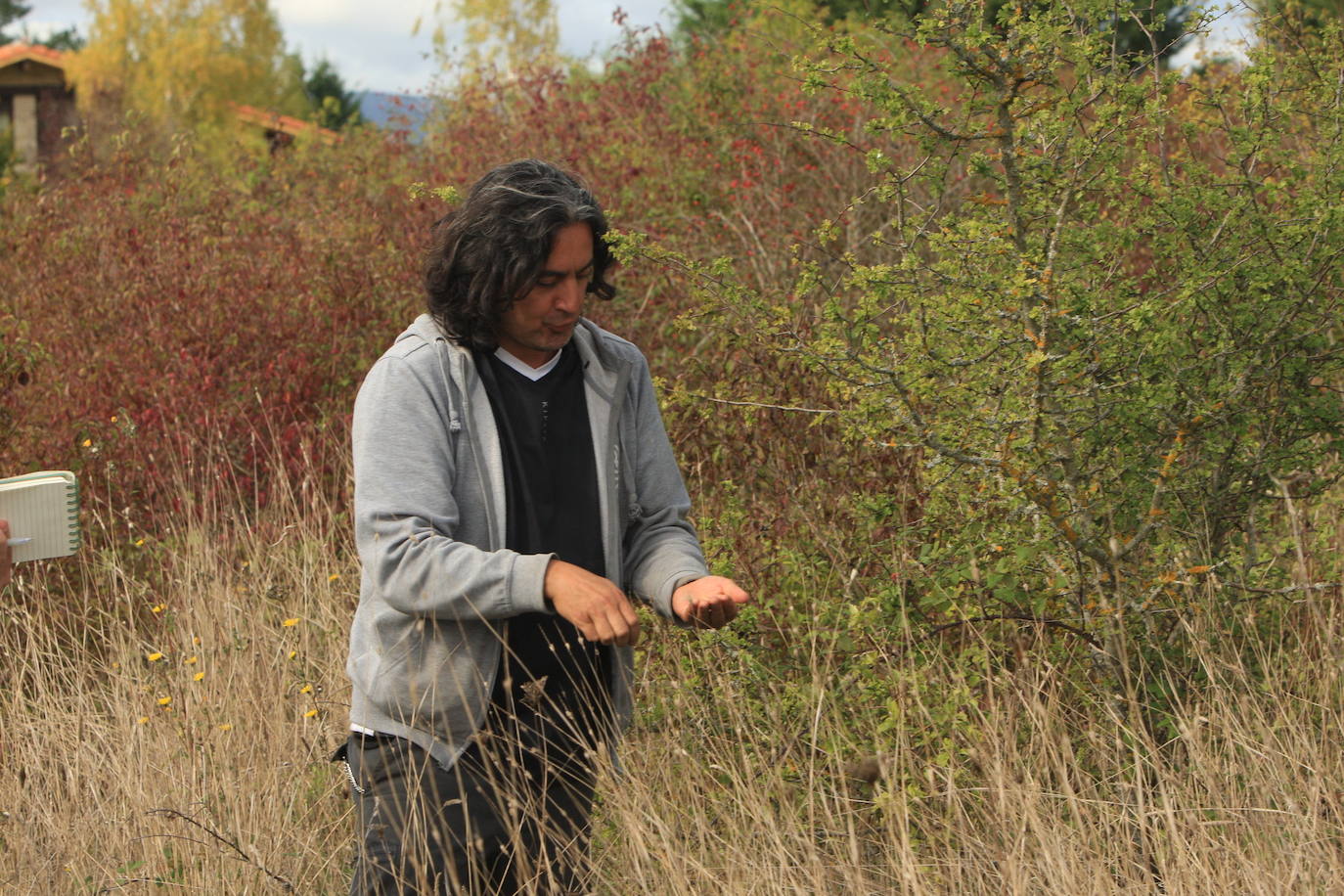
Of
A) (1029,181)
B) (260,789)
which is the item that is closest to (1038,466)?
(1029,181)

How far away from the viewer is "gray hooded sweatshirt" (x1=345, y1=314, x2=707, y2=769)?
88.0 inches

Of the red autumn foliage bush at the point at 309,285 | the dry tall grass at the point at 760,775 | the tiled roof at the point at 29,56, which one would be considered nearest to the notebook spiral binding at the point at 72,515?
the dry tall grass at the point at 760,775

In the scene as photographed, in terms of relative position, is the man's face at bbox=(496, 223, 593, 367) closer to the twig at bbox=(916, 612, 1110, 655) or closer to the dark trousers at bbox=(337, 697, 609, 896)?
the dark trousers at bbox=(337, 697, 609, 896)

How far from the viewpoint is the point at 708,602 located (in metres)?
2.28

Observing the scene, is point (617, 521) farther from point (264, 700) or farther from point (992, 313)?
point (264, 700)

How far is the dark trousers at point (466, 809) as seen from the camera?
2404mm

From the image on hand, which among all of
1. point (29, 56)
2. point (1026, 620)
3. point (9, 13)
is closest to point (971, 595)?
point (1026, 620)

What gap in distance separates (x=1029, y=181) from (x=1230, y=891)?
5.29ft

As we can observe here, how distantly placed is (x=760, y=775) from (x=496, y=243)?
1475 millimetres

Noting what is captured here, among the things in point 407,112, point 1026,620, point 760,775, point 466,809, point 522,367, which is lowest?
point 760,775

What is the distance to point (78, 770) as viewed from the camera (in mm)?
3617

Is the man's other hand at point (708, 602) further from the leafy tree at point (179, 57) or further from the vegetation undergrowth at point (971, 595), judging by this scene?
the leafy tree at point (179, 57)

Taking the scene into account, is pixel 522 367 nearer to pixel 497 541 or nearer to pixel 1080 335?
pixel 497 541

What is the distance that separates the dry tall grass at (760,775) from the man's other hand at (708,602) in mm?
395
